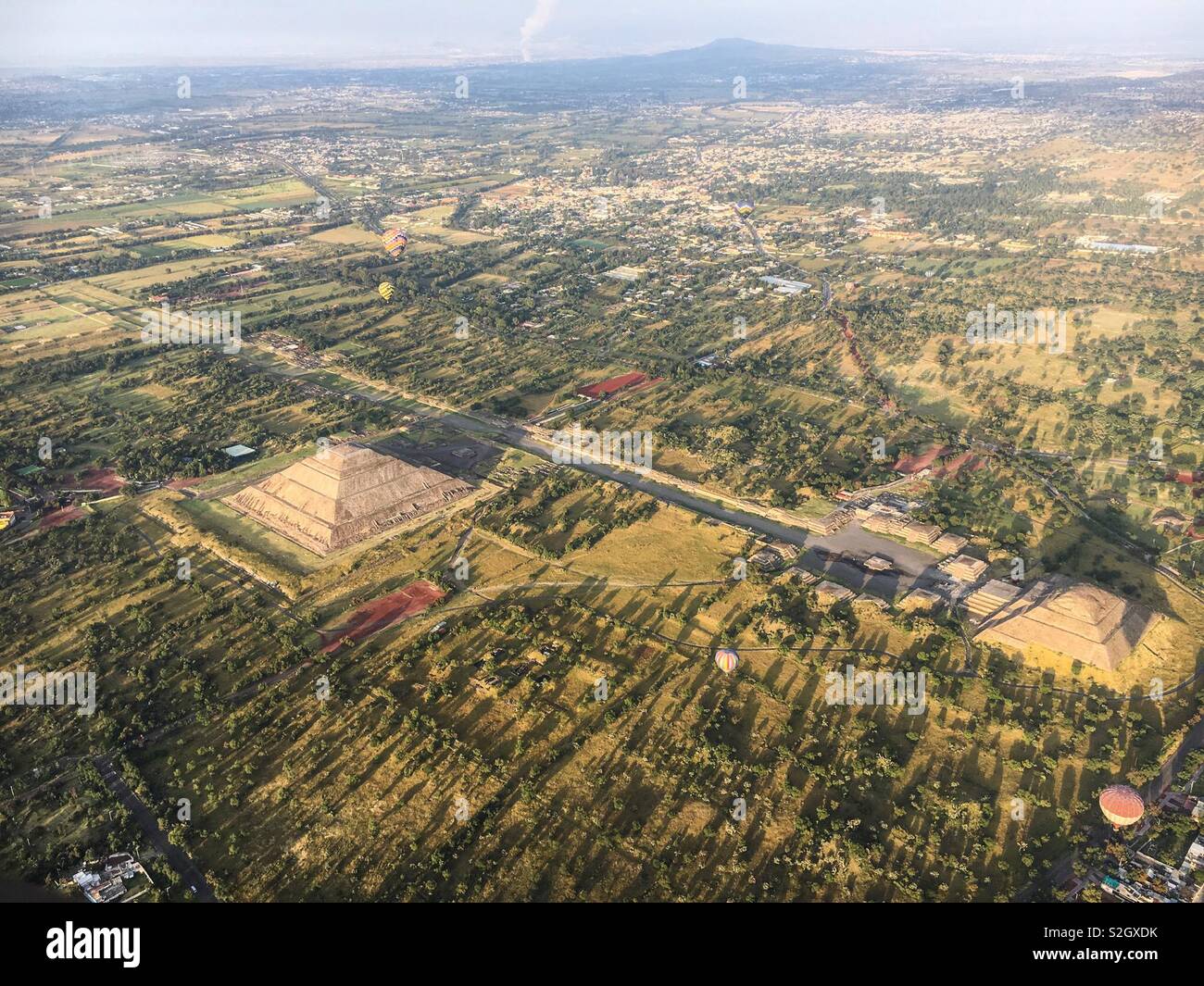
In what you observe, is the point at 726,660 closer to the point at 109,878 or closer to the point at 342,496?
the point at 109,878

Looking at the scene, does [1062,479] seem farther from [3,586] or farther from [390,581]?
[3,586]

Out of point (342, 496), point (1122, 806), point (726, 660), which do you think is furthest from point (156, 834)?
point (1122, 806)

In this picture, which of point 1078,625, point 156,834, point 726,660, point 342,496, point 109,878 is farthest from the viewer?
point 342,496

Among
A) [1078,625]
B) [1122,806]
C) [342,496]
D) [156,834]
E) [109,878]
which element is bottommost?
[109,878]

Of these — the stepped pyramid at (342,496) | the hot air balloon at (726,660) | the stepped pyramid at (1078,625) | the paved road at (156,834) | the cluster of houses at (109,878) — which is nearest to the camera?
the cluster of houses at (109,878)

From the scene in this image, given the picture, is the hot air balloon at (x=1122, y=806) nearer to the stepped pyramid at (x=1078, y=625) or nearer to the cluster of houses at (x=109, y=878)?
the stepped pyramid at (x=1078, y=625)

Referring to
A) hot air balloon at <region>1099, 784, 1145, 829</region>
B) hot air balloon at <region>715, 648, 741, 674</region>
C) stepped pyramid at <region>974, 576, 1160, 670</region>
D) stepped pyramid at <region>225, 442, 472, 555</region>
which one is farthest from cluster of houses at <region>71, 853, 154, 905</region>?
stepped pyramid at <region>974, 576, 1160, 670</region>

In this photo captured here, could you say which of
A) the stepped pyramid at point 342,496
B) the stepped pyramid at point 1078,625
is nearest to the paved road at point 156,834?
the stepped pyramid at point 342,496

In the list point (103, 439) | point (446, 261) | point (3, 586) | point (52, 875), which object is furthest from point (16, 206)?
point (52, 875)
